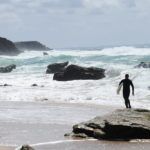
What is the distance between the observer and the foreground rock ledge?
16.0 metres

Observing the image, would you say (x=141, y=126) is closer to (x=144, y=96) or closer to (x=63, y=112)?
(x=63, y=112)

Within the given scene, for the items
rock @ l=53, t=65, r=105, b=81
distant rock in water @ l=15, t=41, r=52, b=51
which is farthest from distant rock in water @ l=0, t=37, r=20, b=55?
rock @ l=53, t=65, r=105, b=81

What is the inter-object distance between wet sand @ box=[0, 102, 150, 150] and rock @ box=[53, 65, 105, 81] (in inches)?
584

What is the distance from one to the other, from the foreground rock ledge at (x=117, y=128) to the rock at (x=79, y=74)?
947 inches

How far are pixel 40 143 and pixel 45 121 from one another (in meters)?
4.24

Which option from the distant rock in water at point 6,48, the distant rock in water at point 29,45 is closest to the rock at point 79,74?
the distant rock in water at point 6,48

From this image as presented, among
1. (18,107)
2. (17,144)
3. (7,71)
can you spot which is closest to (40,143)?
(17,144)

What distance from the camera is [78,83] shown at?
126 feet

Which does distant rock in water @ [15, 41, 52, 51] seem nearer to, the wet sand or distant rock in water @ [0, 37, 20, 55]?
distant rock in water @ [0, 37, 20, 55]

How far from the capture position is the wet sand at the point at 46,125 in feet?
49.4

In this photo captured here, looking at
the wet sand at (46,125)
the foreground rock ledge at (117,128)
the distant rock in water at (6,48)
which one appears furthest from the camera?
the distant rock in water at (6,48)

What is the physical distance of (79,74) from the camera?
41.8 meters

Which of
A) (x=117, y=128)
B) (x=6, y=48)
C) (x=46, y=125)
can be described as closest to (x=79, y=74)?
(x=46, y=125)

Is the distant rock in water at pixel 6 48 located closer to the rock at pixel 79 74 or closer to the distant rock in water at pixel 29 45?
the distant rock in water at pixel 29 45
